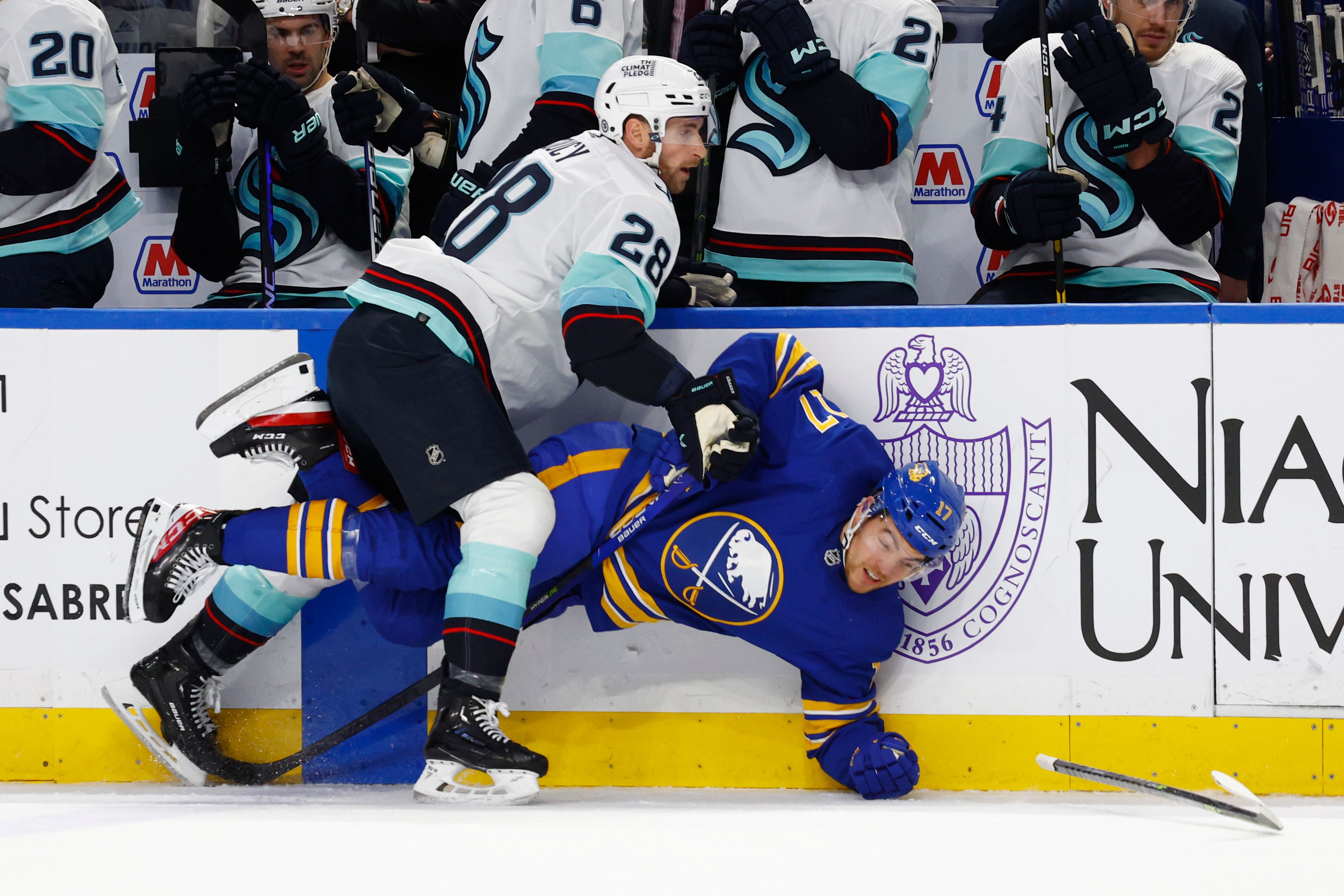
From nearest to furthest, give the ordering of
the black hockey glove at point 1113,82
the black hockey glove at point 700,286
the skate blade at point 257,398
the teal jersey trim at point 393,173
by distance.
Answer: the skate blade at point 257,398 < the black hockey glove at point 700,286 < the black hockey glove at point 1113,82 < the teal jersey trim at point 393,173

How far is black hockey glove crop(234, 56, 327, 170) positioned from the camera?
3119 millimetres

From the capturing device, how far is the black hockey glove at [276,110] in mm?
3119

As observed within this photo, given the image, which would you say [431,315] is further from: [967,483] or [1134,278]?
[1134,278]

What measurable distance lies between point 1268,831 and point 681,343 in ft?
4.58

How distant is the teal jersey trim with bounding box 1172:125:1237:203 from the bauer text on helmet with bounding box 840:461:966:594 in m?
1.15

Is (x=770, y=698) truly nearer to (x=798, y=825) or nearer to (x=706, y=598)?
(x=706, y=598)

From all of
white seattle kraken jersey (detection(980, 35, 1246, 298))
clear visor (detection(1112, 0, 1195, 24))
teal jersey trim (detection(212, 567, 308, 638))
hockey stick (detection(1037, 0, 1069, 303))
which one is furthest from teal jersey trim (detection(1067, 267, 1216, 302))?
teal jersey trim (detection(212, 567, 308, 638))

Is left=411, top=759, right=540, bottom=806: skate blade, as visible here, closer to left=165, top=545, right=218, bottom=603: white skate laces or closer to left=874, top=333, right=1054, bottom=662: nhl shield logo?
left=165, top=545, right=218, bottom=603: white skate laces

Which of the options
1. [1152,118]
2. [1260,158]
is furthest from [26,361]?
[1260,158]

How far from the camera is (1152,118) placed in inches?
111

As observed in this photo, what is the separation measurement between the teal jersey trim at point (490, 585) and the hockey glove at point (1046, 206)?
1362 mm

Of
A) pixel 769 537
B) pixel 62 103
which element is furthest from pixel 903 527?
pixel 62 103

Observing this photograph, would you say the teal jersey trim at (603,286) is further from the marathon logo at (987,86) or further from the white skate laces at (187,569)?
the marathon logo at (987,86)

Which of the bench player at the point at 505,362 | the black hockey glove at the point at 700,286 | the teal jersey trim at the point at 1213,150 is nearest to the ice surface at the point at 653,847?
the bench player at the point at 505,362
